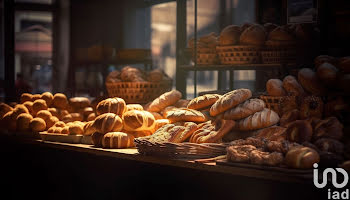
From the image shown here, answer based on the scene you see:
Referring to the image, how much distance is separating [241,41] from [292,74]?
1.49 ft

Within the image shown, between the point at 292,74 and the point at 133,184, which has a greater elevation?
the point at 292,74

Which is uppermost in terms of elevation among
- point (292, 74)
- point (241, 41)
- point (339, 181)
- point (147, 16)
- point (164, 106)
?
point (147, 16)

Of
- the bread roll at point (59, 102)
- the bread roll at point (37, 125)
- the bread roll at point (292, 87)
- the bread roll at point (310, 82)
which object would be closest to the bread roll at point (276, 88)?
the bread roll at point (292, 87)

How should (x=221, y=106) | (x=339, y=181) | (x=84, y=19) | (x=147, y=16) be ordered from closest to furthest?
1. (x=339, y=181)
2. (x=221, y=106)
3. (x=84, y=19)
4. (x=147, y=16)

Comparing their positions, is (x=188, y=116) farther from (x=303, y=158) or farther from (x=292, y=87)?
(x=303, y=158)

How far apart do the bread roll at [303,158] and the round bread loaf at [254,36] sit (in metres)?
1.23

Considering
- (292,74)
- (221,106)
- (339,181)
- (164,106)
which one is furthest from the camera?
(164,106)

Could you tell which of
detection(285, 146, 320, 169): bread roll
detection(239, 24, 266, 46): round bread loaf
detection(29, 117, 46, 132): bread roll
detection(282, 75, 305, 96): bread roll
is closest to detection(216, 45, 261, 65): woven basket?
detection(239, 24, 266, 46): round bread loaf

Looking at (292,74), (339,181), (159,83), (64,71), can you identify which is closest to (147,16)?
(64,71)

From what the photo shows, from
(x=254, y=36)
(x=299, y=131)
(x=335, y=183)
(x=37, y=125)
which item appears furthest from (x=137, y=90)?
(x=335, y=183)

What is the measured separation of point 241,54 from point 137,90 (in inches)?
42.3

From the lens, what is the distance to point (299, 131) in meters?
2.27

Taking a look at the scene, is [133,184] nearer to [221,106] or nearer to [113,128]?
[113,128]

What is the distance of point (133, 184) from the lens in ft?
9.71
